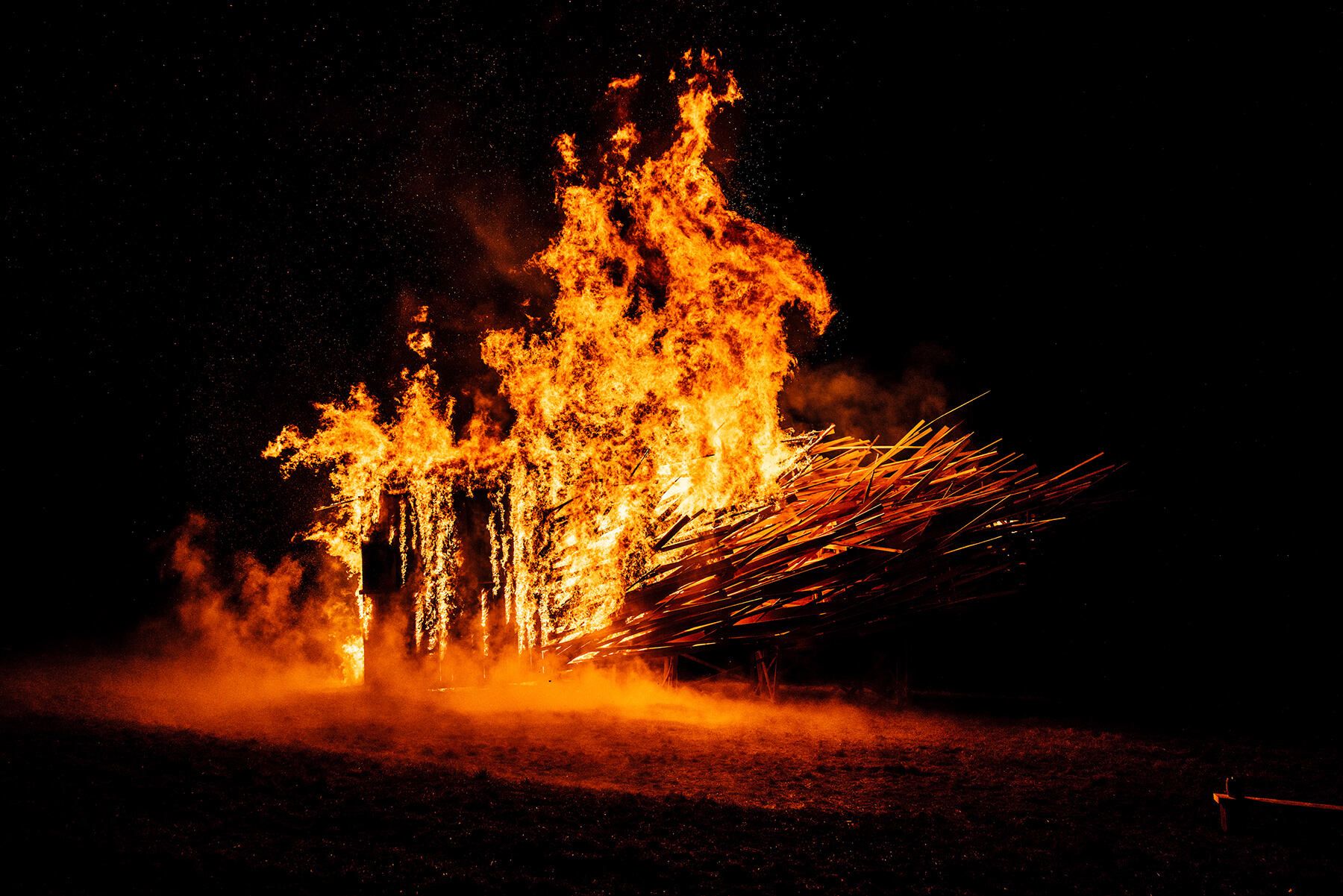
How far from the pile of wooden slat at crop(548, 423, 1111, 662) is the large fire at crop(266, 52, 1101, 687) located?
2 cm

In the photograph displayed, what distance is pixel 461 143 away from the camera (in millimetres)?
9031

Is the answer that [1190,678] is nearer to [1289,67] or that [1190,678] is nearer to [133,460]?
[1289,67]

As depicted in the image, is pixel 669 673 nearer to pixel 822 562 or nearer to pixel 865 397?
pixel 822 562

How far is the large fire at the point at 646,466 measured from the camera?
6.24 metres

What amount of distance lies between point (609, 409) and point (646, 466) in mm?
741

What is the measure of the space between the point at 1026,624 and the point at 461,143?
8182 mm

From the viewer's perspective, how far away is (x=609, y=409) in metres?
7.04

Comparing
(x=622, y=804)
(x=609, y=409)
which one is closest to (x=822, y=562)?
(x=609, y=409)

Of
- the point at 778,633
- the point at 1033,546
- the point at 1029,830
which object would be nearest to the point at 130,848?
the point at 1029,830

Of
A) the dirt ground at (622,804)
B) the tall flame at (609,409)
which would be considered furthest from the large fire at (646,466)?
the dirt ground at (622,804)

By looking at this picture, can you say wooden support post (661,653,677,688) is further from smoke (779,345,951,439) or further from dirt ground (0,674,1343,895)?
smoke (779,345,951,439)

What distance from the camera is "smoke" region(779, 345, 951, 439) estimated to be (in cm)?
943

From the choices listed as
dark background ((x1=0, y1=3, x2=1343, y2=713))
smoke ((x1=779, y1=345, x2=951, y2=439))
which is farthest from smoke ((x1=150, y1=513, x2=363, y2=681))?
smoke ((x1=779, y1=345, x2=951, y2=439))

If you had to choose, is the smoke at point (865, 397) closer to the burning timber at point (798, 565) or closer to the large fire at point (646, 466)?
the large fire at point (646, 466)
